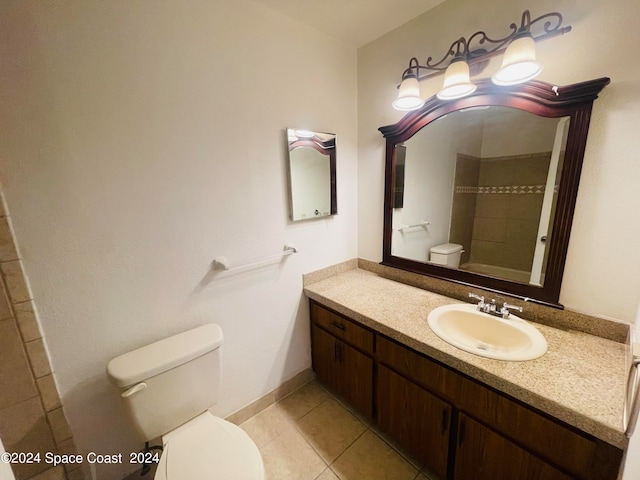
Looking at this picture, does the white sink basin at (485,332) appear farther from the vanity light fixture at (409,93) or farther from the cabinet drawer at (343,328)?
the vanity light fixture at (409,93)

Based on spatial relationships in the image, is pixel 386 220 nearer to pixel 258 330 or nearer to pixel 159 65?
pixel 258 330

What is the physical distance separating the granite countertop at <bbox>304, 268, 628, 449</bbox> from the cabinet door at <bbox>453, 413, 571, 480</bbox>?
0.23 metres

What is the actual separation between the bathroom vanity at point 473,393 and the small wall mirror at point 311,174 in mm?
573

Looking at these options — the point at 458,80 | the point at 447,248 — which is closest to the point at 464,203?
the point at 447,248

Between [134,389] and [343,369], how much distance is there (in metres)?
1.12

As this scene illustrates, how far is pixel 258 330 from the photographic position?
1.65 meters

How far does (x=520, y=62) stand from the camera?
1029 millimetres

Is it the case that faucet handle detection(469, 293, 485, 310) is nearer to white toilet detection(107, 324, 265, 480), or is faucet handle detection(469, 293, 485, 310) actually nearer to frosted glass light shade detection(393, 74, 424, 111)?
frosted glass light shade detection(393, 74, 424, 111)

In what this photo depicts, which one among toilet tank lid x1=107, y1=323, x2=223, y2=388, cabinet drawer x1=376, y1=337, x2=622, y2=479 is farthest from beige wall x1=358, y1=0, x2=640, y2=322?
toilet tank lid x1=107, y1=323, x2=223, y2=388

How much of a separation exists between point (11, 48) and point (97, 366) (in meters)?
1.25

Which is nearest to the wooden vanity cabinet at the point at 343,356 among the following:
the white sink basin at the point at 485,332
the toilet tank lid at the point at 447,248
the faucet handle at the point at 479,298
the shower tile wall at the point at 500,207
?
the white sink basin at the point at 485,332

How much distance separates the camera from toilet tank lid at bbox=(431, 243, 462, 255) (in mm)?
1575

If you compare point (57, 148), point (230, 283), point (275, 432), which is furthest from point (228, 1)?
point (275, 432)

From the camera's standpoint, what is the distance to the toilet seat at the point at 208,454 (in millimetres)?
980
